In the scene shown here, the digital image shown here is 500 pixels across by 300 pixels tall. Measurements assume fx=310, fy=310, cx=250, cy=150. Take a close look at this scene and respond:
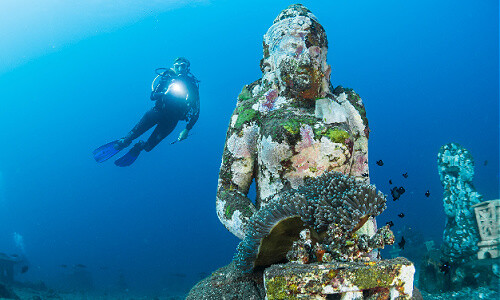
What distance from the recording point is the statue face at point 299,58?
2.64 metres

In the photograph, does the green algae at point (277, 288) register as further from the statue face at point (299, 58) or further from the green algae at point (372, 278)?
the statue face at point (299, 58)

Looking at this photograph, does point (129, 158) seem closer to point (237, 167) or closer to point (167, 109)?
point (167, 109)

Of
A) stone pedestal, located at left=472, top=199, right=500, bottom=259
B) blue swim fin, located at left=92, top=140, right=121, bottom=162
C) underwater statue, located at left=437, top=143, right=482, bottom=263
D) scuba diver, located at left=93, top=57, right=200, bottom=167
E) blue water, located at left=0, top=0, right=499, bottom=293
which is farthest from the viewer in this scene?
blue water, located at left=0, top=0, right=499, bottom=293

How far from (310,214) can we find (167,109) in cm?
1120

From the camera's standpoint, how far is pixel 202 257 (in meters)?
86.4

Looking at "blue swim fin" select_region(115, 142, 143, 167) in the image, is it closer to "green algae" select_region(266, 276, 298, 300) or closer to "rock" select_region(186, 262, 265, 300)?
"rock" select_region(186, 262, 265, 300)

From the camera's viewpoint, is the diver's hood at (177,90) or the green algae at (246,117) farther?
the diver's hood at (177,90)

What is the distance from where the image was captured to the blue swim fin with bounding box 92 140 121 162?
10.8 metres

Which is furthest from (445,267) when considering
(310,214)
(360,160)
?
(310,214)

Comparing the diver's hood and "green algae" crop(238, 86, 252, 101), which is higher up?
the diver's hood

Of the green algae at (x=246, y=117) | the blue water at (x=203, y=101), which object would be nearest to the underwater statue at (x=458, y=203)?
the green algae at (x=246, y=117)

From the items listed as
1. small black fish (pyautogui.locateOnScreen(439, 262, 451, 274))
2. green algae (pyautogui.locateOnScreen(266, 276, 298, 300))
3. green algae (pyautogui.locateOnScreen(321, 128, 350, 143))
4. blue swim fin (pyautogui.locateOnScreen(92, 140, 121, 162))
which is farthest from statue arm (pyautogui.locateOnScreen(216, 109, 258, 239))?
blue swim fin (pyautogui.locateOnScreen(92, 140, 121, 162))

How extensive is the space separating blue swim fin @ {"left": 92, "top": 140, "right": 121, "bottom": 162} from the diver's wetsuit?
35 centimetres

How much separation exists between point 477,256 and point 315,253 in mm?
9766
